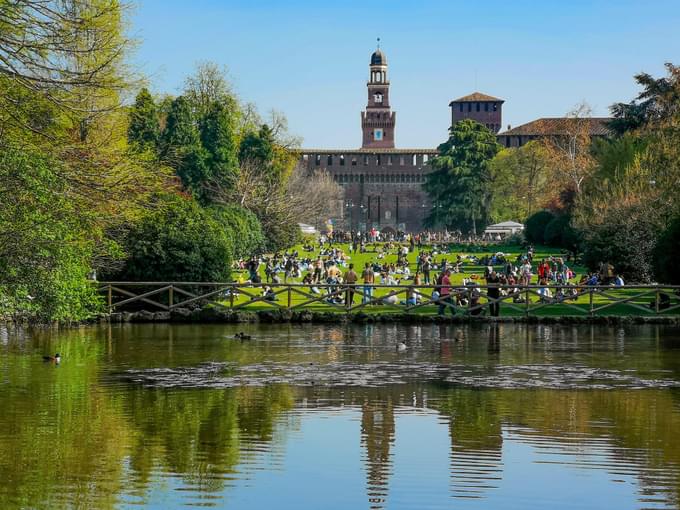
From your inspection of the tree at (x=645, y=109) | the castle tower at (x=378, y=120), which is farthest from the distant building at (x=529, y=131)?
the tree at (x=645, y=109)

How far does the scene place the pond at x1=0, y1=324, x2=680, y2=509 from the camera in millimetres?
10039

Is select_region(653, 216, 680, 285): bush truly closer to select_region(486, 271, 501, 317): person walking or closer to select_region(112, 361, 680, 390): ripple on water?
select_region(486, 271, 501, 317): person walking

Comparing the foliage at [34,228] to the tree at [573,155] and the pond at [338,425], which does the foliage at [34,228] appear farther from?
the tree at [573,155]

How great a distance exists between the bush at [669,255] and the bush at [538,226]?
39597 millimetres

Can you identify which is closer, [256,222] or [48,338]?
[48,338]

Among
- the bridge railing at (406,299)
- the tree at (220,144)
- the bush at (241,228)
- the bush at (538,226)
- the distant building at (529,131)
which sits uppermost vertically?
the distant building at (529,131)

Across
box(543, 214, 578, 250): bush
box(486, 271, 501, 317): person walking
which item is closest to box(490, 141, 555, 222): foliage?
box(543, 214, 578, 250): bush

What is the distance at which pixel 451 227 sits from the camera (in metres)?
96.9

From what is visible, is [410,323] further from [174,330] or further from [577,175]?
[577,175]

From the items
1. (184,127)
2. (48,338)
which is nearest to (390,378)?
(48,338)

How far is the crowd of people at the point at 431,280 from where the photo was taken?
27.5 meters

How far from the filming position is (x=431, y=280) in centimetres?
4416

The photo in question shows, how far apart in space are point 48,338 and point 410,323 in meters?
8.07

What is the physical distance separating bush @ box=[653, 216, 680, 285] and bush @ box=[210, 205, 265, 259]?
53.3ft
